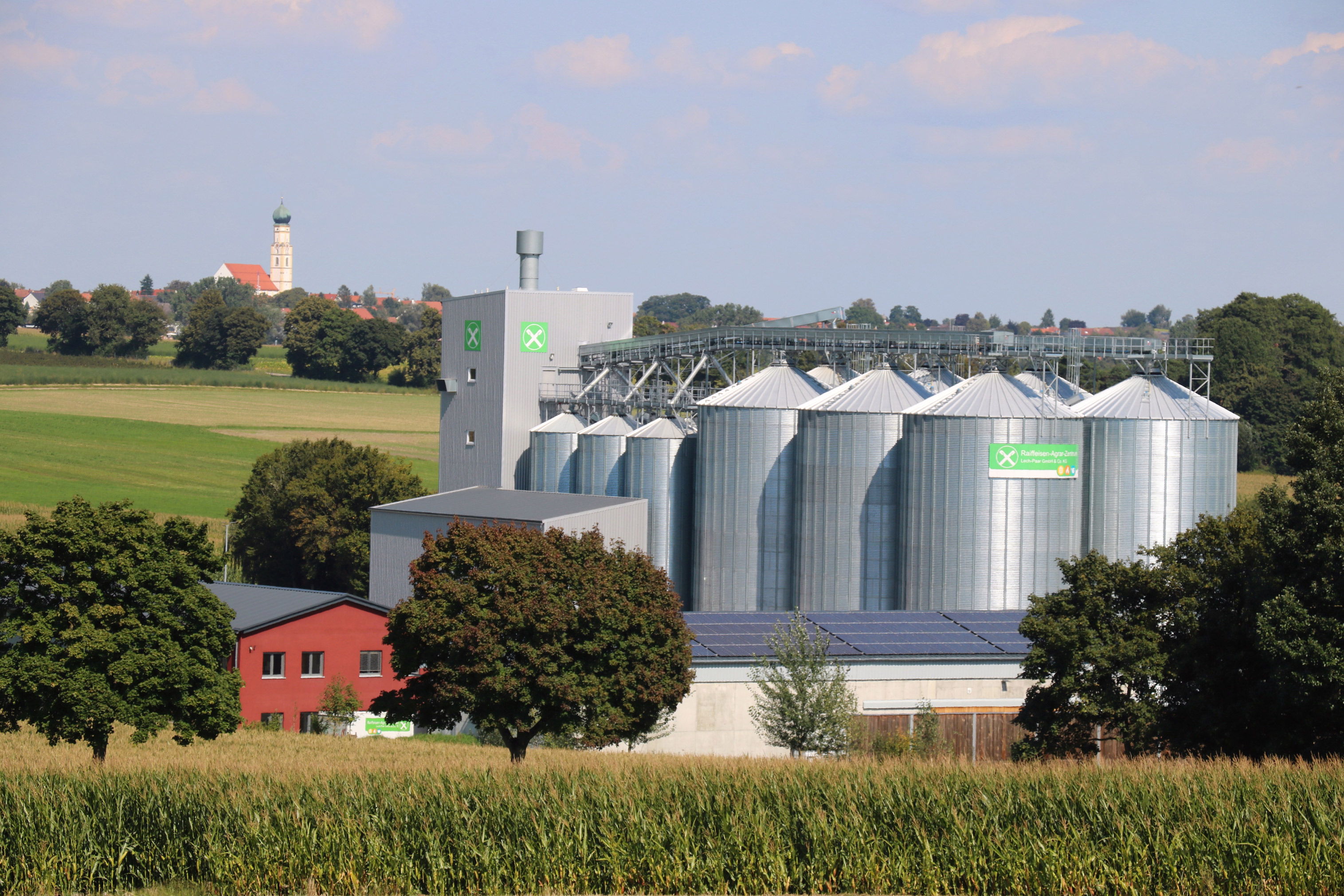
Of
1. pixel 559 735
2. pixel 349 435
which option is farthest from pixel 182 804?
pixel 349 435

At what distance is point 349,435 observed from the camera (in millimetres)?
147250

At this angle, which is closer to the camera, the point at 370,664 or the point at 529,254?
the point at 370,664

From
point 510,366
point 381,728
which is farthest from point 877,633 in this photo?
point 510,366

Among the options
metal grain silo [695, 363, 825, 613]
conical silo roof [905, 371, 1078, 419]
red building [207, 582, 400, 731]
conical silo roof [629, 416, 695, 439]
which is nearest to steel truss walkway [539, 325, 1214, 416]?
conical silo roof [629, 416, 695, 439]

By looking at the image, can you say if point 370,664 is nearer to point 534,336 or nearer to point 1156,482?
point 534,336

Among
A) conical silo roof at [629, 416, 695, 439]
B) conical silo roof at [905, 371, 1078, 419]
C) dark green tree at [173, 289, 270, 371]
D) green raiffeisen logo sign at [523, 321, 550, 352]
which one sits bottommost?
conical silo roof at [629, 416, 695, 439]

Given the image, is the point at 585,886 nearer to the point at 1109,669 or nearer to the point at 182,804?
the point at 182,804

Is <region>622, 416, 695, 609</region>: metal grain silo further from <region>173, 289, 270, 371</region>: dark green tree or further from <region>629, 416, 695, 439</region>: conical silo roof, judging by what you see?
<region>173, 289, 270, 371</region>: dark green tree

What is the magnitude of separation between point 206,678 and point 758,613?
79.9 feet

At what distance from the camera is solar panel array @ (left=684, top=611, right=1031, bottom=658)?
51500 millimetres

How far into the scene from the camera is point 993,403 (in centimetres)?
5772

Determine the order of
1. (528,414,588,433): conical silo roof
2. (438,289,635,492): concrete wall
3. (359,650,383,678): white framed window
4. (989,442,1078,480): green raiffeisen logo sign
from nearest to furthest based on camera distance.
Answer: (989,442,1078,480): green raiffeisen logo sign < (359,650,383,678): white framed window < (528,414,588,433): conical silo roof < (438,289,635,492): concrete wall

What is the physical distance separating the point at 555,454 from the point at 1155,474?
2874cm

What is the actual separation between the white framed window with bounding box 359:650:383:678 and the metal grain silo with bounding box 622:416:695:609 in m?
13.3
